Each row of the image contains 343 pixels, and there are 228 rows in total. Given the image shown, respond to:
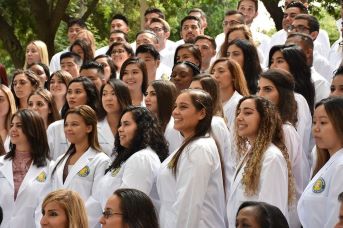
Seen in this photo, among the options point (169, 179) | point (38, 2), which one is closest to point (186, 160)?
point (169, 179)

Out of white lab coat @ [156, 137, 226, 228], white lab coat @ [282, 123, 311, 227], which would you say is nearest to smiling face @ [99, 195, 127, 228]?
white lab coat @ [156, 137, 226, 228]

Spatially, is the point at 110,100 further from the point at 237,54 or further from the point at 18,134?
the point at 237,54

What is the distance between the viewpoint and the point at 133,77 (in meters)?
10.6

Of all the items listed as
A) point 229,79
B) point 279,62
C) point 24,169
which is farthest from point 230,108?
point 24,169

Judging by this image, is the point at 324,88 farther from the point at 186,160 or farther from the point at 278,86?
the point at 186,160

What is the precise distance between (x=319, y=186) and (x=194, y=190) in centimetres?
105

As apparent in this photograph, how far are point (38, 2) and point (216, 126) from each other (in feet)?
35.7

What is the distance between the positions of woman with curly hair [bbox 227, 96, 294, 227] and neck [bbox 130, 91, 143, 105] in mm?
2755

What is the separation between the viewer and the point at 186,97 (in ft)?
27.4

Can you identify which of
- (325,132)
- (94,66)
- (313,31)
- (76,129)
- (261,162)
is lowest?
(261,162)

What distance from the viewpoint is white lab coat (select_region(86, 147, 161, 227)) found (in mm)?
8500

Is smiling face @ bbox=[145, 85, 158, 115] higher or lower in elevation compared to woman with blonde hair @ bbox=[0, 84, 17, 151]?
higher

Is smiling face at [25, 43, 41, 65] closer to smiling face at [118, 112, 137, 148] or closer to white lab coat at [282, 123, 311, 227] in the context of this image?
smiling face at [118, 112, 137, 148]

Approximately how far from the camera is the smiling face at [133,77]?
10633 millimetres
